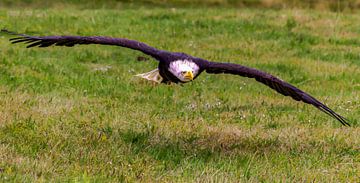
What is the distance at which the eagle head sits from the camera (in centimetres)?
744

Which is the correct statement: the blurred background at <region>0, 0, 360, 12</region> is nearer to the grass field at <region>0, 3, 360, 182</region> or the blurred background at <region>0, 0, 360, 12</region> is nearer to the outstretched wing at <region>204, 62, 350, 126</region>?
the grass field at <region>0, 3, 360, 182</region>

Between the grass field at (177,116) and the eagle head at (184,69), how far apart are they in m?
0.83

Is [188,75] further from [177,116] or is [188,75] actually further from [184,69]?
[177,116]

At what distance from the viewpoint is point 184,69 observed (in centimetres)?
746

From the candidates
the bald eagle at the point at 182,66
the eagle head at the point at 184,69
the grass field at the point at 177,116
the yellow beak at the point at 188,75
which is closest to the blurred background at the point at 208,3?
the grass field at the point at 177,116

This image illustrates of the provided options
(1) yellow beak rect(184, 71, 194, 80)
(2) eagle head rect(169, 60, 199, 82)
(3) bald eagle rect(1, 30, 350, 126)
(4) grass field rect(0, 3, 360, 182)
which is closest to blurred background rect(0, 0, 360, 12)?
(4) grass field rect(0, 3, 360, 182)

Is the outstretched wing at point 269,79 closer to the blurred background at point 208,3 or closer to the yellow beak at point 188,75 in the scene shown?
the yellow beak at point 188,75

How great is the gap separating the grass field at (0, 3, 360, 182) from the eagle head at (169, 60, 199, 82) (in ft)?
2.73

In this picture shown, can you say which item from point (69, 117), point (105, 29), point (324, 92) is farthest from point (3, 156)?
point (105, 29)

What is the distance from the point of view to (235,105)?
420 inches

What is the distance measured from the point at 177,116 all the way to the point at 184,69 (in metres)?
2.04

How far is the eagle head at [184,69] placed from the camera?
7.44 m

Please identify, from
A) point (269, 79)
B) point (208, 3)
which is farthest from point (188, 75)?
point (208, 3)

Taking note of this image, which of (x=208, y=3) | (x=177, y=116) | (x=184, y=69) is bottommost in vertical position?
(x=208, y=3)
